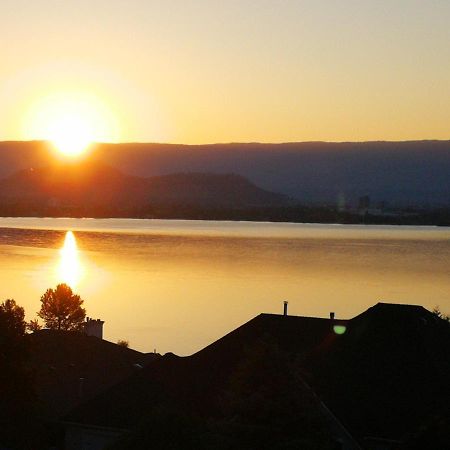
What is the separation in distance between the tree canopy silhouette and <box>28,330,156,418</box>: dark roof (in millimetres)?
30779

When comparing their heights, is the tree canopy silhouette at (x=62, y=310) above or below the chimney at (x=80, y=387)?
above

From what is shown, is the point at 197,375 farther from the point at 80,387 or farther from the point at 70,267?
the point at 70,267

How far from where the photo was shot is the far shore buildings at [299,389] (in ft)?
60.4

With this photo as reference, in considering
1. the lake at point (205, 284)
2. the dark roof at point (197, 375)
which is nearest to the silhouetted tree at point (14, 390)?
the dark roof at point (197, 375)

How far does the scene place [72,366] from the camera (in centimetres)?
3497

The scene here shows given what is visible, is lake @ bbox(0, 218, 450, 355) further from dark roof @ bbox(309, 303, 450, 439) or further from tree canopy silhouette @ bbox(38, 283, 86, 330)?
dark roof @ bbox(309, 303, 450, 439)

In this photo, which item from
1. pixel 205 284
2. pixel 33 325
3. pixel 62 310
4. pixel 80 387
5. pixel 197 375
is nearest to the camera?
pixel 197 375

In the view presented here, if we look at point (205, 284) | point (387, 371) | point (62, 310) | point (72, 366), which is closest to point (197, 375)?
point (387, 371)

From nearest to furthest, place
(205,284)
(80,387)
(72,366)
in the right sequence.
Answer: (80,387)
(72,366)
(205,284)

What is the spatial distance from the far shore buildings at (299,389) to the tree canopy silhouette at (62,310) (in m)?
44.3

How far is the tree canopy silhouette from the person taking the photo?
7031cm

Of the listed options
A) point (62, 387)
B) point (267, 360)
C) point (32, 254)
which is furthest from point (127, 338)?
point (32, 254)

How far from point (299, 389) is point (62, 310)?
5285 centimetres

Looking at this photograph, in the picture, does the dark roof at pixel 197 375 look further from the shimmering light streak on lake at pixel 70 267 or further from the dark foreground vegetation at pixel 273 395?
the shimmering light streak on lake at pixel 70 267
